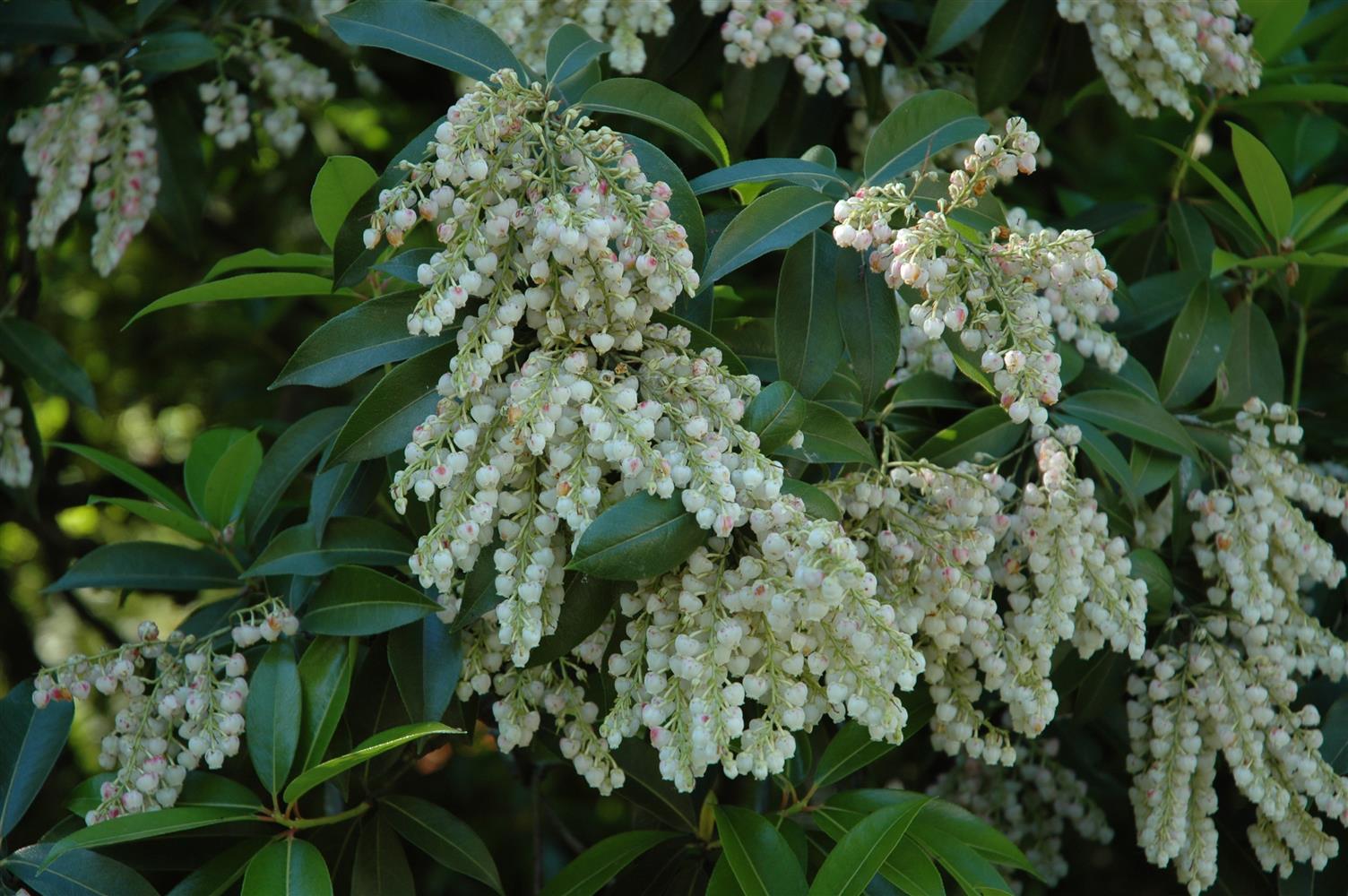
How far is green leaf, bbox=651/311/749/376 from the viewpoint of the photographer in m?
1.32

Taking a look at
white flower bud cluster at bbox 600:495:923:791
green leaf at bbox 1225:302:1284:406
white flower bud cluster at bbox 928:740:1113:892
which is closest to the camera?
white flower bud cluster at bbox 600:495:923:791

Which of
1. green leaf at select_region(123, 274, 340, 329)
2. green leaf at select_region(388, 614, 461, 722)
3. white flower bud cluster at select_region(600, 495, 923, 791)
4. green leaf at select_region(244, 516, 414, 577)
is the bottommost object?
green leaf at select_region(388, 614, 461, 722)

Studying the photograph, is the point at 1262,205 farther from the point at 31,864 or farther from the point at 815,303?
the point at 31,864

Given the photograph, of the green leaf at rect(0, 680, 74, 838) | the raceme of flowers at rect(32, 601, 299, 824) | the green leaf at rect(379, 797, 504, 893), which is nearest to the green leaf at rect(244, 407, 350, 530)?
the raceme of flowers at rect(32, 601, 299, 824)

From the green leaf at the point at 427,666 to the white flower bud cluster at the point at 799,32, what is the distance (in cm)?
100

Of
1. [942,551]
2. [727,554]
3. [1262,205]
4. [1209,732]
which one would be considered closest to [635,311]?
[727,554]

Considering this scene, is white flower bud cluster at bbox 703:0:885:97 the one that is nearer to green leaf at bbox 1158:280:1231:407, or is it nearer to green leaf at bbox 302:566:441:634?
green leaf at bbox 1158:280:1231:407

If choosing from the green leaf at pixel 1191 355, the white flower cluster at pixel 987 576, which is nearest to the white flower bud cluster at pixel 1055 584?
the white flower cluster at pixel 987 576

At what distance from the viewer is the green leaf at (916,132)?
59.0 inches

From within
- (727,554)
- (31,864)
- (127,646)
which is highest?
(727,554)

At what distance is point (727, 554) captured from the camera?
123cm

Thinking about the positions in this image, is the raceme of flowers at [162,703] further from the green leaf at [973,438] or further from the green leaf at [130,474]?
the green leaf at [973,438]

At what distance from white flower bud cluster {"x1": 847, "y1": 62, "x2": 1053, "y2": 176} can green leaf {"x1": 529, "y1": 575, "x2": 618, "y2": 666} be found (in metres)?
1.12

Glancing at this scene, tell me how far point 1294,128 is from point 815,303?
171 centimetres
